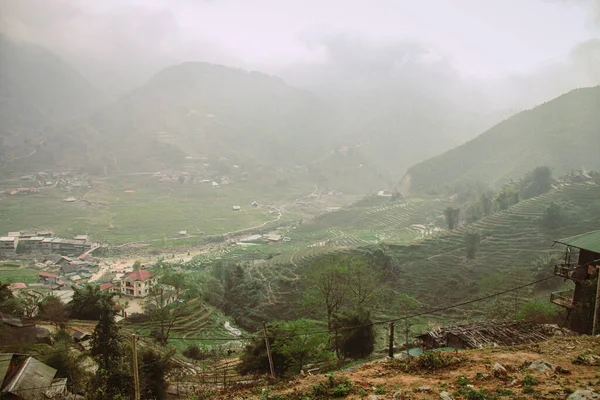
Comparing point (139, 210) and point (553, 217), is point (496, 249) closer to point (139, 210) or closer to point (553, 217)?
point (553, 217)

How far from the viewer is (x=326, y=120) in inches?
6949

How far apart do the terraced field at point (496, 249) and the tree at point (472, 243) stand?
474mm

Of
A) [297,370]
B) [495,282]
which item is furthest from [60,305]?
[495,282]

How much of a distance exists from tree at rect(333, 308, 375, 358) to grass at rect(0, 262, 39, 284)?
32322 mm

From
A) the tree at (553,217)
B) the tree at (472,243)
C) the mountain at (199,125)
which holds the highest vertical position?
the mountain at (199,125)

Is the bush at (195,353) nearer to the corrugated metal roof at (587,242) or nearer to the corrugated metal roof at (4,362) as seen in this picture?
the corrugated metal roof at (4,362)

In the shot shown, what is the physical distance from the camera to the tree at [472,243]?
3266 cm

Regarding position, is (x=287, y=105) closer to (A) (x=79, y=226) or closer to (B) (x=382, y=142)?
(B) (x=382, y=142)

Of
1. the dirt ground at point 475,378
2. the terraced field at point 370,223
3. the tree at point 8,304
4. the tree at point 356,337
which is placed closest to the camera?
the dirt ground at point 475,378

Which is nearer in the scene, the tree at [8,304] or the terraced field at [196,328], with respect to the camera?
the tree at [8,304]

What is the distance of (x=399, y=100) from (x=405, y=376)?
564 ft

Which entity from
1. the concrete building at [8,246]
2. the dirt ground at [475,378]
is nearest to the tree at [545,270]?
the dirt ground at [475,378]

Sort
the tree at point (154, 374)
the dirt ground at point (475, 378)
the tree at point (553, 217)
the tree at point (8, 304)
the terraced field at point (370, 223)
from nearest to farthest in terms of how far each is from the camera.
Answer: the dirt ground at point (475, 378)
the tree at point (154, 374)
the tree at point (8, 304)
the tree at point (553, 217)
the terraced field at point (370, 223)

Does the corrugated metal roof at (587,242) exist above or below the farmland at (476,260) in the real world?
above
